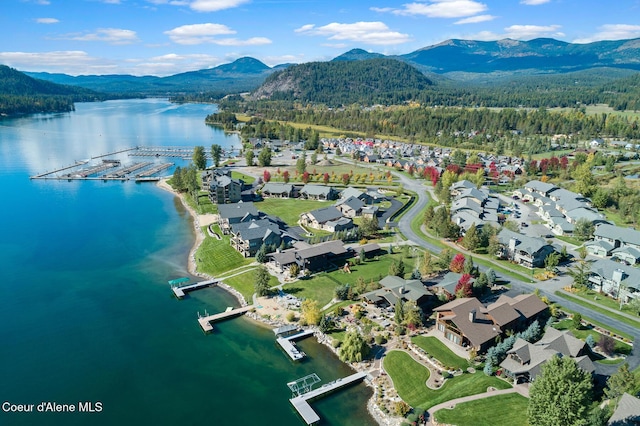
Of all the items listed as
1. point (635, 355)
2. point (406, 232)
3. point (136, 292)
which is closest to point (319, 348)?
point (136, 292)

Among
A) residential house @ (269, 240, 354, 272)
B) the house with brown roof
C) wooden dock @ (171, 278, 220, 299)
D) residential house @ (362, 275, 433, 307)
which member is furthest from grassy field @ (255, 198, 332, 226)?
the house with brown roof

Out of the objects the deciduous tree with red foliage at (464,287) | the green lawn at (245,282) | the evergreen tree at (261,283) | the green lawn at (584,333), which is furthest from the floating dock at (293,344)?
the green lawn at (584,333)

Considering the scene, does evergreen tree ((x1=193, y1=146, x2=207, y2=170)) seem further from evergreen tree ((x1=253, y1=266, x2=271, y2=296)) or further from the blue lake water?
evergreen tree ((x1=253, y1=266, x2=271, y2=296))

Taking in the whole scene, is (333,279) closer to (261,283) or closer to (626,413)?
(261,283)

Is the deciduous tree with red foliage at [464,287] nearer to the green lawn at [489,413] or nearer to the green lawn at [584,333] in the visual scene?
the green lawn at [584,333]

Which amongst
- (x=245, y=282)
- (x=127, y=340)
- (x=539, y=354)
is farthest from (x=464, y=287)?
(x=127, y=340)

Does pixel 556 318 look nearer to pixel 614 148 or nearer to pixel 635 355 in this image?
pixel 635 355
